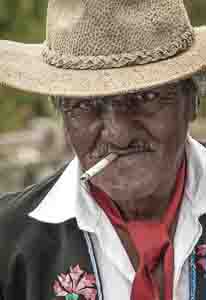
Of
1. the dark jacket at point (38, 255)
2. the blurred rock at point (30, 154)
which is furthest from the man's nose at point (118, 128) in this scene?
the blurred rock at point (30, 154)

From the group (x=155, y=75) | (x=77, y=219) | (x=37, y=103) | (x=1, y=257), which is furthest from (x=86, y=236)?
(x=37, y=103)

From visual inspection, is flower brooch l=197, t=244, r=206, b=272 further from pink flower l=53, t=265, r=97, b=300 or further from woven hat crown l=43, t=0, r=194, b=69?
woven hat crown l=43, t=0, r=194, b=69

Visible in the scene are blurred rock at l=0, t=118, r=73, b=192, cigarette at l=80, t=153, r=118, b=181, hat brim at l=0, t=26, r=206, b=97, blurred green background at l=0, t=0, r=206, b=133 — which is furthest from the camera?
blurred rock at l=0, t=118, r=73, b=192

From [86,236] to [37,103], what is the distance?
5425mm

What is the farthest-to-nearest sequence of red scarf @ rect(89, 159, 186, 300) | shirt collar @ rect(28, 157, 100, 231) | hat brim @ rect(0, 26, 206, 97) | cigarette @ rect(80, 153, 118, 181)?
shirt collar @ rect(28, 157, 100, 231) → red scarf @ rect(89, 159, 186, 300) → cigarette @ rect(80, 153, 118, 181) → hat brim @ rect(0, 26, 206, 97)

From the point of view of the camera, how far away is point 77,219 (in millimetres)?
3113

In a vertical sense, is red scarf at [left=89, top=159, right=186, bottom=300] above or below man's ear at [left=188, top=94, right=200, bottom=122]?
below

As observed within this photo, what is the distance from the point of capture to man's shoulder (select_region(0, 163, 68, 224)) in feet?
10.5

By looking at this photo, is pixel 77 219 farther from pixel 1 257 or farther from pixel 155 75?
pixel 155 75

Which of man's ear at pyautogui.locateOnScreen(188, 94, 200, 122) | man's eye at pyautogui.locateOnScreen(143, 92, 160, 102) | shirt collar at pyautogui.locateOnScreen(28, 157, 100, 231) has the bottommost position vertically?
shirt collar at pyautogui.locateOnScreen(28, 157, 100, 231)

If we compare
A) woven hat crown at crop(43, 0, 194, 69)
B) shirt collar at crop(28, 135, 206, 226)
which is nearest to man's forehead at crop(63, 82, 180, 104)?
woven hat crown at crop(43, 0, 194, 69)

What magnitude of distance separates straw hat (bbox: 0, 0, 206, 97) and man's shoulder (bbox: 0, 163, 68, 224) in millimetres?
504

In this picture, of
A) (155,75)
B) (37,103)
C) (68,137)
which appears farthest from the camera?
(37,103)

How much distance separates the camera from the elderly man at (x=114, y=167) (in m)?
2.82
